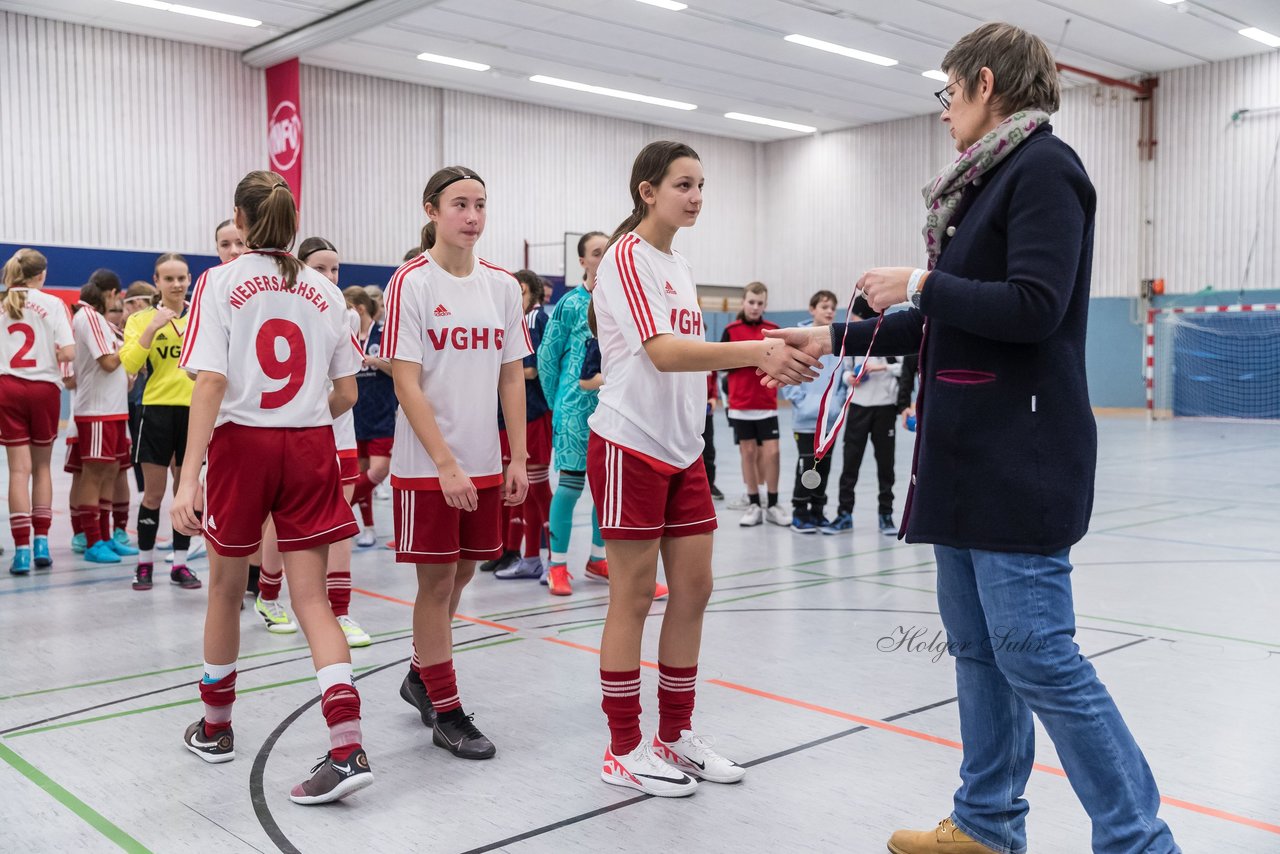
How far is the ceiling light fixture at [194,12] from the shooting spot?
14.7m

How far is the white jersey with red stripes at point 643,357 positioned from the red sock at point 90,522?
4.87 metres

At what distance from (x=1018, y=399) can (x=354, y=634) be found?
3180 mm

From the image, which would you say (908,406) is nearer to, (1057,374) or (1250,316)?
(1057,374)

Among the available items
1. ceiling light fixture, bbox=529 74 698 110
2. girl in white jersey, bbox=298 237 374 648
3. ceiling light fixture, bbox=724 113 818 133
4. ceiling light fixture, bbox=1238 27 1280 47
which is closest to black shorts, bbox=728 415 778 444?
girl in white jersey, bbox=298 237 374 648

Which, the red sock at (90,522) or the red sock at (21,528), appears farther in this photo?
the red sock at (90,522)

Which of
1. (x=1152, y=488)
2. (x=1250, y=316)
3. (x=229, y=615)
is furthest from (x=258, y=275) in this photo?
(x=1250, y=316)

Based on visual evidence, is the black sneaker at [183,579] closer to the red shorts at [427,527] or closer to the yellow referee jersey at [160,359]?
the yellow referee jersey at [160,359]

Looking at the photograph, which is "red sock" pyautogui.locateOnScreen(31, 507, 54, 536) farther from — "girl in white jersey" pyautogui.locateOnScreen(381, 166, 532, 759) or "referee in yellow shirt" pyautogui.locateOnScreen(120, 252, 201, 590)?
"girl in white jersey" pyautogui.locateOnScreen(381, 166, 532, 759)

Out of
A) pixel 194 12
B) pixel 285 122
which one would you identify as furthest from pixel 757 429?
pixel 285 122

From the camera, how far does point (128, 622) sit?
4859 millimetres

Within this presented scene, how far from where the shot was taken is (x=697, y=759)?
9.81 feet

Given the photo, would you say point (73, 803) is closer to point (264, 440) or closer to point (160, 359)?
point (264, 440)

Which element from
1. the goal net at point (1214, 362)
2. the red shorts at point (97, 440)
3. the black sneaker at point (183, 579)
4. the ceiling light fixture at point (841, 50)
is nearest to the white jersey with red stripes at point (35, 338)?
the red shorts at point (97, 440)

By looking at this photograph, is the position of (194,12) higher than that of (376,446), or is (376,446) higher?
(194,12)
